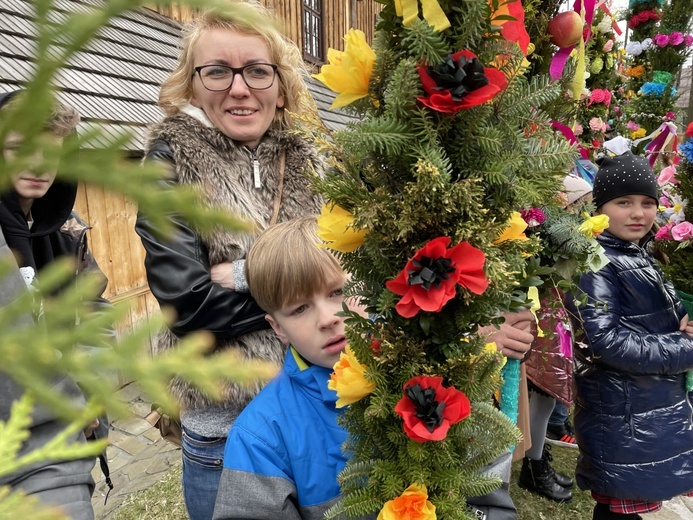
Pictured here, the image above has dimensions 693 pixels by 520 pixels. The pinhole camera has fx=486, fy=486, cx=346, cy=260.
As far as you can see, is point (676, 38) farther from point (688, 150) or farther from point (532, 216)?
point (532, 216)

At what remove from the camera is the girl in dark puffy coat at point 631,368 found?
225cm

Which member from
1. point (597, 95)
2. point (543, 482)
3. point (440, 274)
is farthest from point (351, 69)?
point (597, 95)

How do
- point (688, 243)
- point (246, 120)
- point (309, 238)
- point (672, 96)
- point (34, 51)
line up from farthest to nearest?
1. point (672, 96)
2. point (688, 243)
3. point (246, 120)
4. point (309, 238)
5. point (34, 51)

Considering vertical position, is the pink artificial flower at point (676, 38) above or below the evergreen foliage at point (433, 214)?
above

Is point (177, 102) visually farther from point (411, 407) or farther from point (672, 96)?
point (672, 96)

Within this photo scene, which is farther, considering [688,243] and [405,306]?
[688,243]

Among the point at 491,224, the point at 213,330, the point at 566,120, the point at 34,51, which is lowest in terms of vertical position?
the point at 213,330

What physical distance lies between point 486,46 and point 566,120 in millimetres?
837

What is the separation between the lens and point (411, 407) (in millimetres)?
1044

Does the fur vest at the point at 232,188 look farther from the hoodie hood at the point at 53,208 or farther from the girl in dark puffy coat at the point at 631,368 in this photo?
the girl in dark puffy coat at the point at 631,368

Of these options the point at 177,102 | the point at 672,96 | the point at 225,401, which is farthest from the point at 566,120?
the point at 672,96

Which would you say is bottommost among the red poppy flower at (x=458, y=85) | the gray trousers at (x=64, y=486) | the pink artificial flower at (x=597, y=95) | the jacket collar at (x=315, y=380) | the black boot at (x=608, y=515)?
the black boot at (x=608, y=515)

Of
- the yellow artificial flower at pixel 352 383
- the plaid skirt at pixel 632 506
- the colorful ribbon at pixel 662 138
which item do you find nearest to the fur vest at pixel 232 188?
the yellow artificial flower at pixel 352 383

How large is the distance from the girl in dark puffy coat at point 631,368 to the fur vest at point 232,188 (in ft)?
4.62
